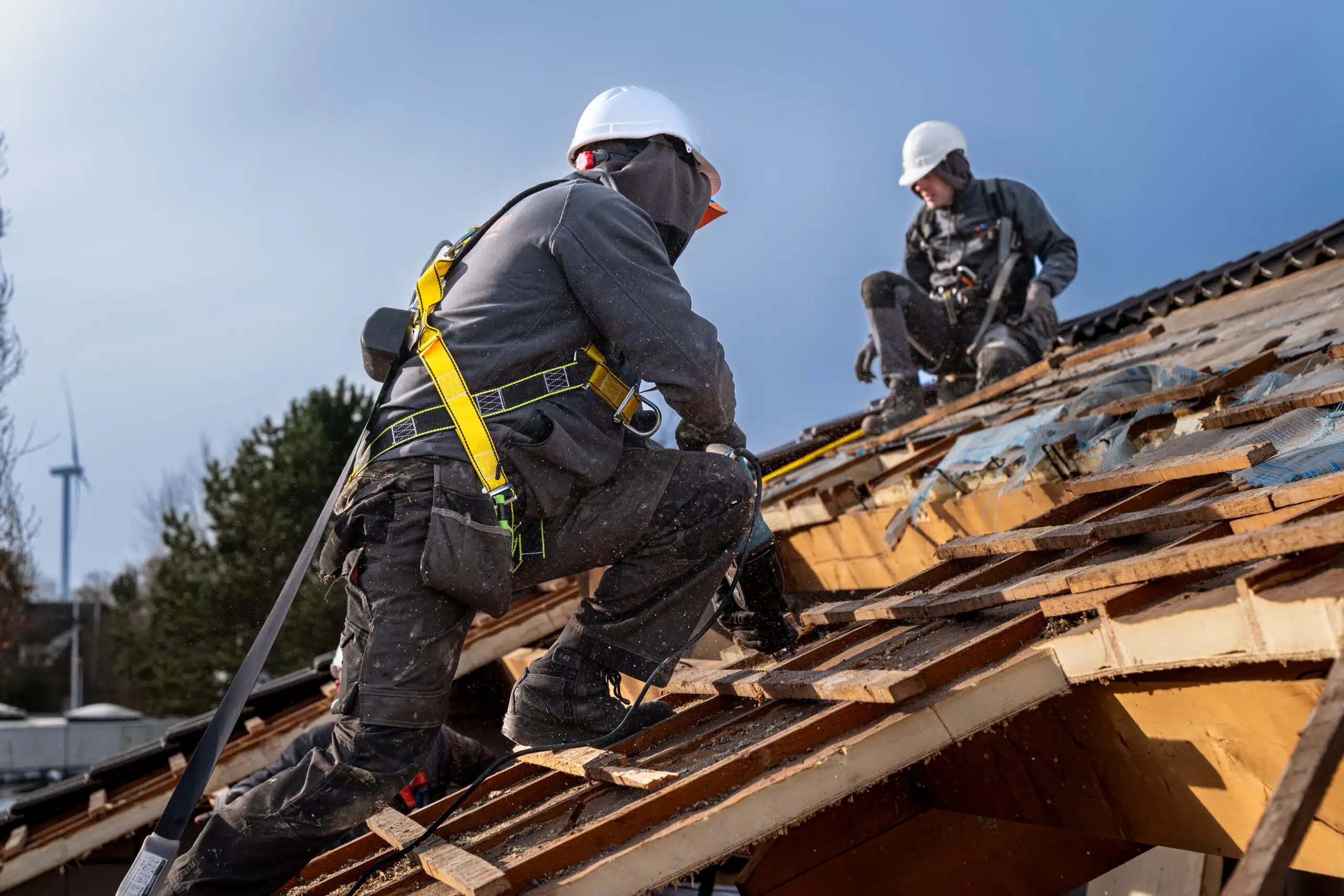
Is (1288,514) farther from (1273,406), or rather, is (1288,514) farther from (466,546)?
(466,546)

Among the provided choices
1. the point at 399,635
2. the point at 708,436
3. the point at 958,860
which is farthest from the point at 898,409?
the point at 399,635

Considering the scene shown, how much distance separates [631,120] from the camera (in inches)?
124

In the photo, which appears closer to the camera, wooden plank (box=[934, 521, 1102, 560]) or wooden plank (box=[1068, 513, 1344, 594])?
wooden plank (box=[1068, 513, 1344, 594])

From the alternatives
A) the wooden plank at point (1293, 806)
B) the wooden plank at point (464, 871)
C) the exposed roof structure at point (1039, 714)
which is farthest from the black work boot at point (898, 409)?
the wooden plank at point (1293, 806)

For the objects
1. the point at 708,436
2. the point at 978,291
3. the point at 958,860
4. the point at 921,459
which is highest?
the point at 978,291

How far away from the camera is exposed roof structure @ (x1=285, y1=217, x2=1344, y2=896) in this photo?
187 cm

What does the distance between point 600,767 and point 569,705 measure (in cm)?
44

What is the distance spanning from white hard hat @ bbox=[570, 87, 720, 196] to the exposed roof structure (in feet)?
4.72

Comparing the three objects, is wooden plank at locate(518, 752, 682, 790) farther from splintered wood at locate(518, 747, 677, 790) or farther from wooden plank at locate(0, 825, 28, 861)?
wooden plank at locate(0, 825, 28, 861)

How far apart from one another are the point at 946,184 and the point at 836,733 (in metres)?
5.47

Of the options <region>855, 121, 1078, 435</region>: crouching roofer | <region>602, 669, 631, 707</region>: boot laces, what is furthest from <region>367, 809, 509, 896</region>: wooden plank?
<region>855, 121, 1078, 435</region>: crouching roofer

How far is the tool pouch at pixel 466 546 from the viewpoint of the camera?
2.54 m

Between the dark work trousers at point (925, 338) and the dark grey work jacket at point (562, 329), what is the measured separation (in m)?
4.06

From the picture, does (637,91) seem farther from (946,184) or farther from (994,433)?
(946,184)
